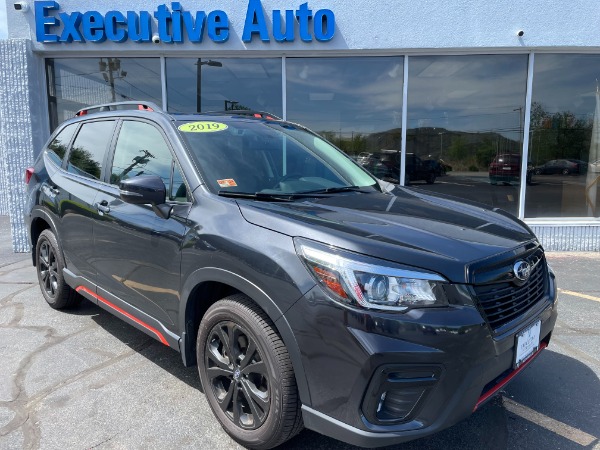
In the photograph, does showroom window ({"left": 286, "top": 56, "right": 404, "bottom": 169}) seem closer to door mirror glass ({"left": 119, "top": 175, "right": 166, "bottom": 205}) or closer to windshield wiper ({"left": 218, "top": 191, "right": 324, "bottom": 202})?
windshield wiper ({"left": 218, "top": 191, "right": 324, "bottom": 202})

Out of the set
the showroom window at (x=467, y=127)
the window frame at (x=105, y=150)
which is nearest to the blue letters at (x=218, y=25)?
the showroom window at (x=467, y=127)

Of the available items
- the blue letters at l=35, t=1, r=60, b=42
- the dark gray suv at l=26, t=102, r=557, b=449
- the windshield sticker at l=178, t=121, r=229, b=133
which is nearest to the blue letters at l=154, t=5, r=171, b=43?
the blue letters at l=35, t=1, r=60, b=42

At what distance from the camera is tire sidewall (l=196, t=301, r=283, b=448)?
6.74 feet

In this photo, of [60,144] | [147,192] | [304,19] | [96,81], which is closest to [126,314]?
[147,192]

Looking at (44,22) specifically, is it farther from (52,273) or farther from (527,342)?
(527,342)

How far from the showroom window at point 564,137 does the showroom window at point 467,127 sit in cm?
29

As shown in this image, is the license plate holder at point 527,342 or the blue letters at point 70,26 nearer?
the license plate holder at point 527,342

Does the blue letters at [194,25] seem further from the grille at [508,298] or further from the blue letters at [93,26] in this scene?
the grille at [508,298]

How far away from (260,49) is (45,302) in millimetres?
4492

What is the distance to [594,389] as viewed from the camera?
3006 millimetres

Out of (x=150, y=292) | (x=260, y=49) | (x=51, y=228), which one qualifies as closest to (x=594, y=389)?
(x=150, y=292)

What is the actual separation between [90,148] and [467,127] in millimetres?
5976

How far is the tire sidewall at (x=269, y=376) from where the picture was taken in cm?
205

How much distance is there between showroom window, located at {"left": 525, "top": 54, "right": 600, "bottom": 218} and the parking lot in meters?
3.73
